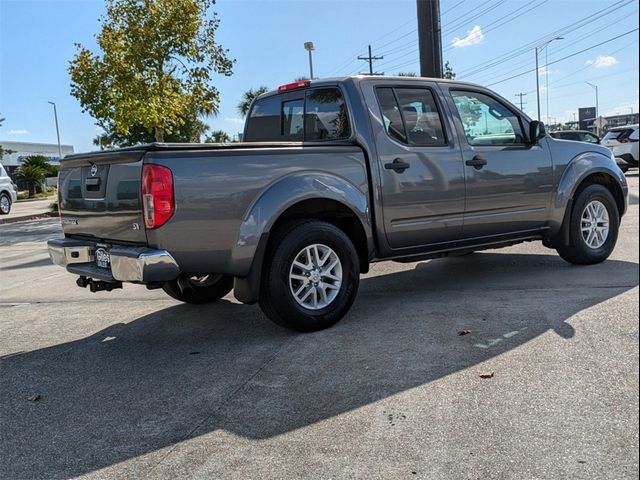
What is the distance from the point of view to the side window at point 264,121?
5.94 metres

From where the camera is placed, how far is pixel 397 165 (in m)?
5.03

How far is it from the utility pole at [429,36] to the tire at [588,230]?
5839 millimetres

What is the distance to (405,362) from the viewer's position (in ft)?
12.8

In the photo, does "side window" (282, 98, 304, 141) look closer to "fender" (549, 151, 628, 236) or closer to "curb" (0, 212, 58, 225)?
"fender" (549, 151, 628, 236)

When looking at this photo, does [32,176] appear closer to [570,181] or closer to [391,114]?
[391,114]

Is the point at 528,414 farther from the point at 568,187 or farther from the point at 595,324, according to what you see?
the point at 568,187

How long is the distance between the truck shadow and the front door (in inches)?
25.3

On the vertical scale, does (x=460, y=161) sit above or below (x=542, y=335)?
above

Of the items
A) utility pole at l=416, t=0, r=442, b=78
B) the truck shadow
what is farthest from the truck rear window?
utility pole at l=416, t=0, r=442, b=78

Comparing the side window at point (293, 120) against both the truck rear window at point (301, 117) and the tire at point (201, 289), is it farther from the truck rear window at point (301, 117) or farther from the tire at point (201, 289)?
the tire at point (201, 289)

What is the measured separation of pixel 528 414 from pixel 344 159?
2461 millimetres

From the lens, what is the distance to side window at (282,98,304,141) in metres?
5.62

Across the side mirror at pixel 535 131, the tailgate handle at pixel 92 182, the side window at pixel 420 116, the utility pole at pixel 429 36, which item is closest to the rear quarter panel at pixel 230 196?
the tailgate handle at pixel 92 182

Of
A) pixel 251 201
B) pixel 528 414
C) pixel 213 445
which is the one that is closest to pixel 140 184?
pixel 251 201
